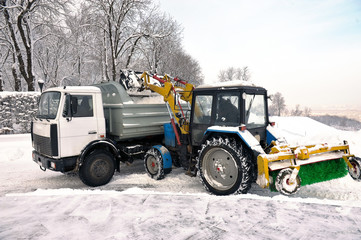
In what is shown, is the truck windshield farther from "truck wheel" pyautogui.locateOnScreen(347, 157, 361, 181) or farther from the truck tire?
"truck wheel" pyautogui.locateOnScreen(347, 157, 361, 181)

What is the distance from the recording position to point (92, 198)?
171 inches

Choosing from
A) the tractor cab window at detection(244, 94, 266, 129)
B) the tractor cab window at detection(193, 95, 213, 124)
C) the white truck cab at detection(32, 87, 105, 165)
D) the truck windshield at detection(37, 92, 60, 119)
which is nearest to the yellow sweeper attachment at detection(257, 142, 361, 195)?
the tractor cab window at detection(244, 94, 266, 129)

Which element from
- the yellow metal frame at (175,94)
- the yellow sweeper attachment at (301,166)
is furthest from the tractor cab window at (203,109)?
the yellow sweeper attachment at (301,166)

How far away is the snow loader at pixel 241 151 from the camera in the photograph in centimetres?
431

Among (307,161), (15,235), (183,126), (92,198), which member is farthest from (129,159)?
(307,161)

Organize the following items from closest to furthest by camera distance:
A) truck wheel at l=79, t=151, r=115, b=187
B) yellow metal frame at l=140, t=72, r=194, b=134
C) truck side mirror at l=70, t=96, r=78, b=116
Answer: truck side mirror at l=70, t=96, r=78, b=116 < truck wheel at l=79, t=151, r=115, b=187 < yellow metal frame at l=140, t=72, r=194, b=134

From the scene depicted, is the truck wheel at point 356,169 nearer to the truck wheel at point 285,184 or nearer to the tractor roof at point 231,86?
the truck wheel at point 285,184

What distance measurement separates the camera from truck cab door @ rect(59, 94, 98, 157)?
5348 mm

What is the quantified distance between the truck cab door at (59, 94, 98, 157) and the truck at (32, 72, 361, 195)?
0.07 feet

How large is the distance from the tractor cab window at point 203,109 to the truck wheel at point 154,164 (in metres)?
1.45

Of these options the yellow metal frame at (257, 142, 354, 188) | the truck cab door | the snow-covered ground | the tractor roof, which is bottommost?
the snow-covered ground

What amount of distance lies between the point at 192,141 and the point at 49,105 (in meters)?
3.57

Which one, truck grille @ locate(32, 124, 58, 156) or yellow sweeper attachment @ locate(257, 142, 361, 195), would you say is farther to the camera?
truck grille @ locate(32, 124, 58, 156)

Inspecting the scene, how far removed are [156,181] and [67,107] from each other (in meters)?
2.83
